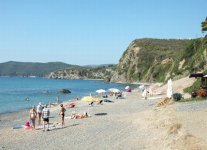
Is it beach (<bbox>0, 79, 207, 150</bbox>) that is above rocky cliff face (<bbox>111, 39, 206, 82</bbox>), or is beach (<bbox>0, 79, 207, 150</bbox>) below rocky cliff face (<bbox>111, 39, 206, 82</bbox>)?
below

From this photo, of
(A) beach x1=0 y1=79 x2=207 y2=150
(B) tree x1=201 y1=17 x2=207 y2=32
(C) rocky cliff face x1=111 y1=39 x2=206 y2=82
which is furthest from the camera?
(C) rocky cliff face x1=111 y1=39 x2=206 y2=82

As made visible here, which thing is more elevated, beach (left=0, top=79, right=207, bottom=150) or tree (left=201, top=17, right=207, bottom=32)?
tree (left=201, top=17, right=207, bottom=32)

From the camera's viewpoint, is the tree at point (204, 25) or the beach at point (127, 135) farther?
the tree at point (204, 25)

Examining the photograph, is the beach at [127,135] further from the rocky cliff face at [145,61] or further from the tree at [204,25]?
the rocky cliff face at [145,61]

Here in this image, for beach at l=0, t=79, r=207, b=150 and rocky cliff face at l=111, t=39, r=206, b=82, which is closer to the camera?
beach at l=0, t=79, r=207, b=150

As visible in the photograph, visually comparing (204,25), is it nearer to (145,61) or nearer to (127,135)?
(127,135)

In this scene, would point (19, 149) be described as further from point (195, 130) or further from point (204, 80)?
point (204, 80)

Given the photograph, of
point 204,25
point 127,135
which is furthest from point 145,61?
point 127,135

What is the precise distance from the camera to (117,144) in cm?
2067

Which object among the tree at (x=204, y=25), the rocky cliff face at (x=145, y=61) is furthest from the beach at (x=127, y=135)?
the rocky cliff face at (x=145, y=61)

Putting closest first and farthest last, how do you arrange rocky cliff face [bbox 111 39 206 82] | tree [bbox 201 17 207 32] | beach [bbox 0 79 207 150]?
beach [bbox 0 79 207 150], tree [bbox 201 17 207 32], rocky cliff face [bbox 111 39 206 82]

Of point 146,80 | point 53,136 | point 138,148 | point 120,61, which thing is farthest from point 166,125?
point 120,61

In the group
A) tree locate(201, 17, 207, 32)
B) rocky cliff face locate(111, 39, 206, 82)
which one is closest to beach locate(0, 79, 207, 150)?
tree locate(201, 17, 207, 32)

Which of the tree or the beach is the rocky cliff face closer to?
the tree
